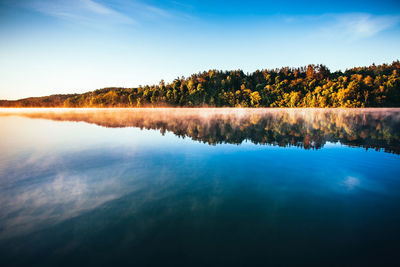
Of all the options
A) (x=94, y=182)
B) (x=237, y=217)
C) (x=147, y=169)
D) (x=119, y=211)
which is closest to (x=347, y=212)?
(x=237, y=217)

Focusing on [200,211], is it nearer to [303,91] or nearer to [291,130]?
A: [291,130]

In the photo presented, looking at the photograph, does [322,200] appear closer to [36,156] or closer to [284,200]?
[284,200]

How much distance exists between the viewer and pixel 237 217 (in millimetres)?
5820

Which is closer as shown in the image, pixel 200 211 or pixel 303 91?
pixel 200 211

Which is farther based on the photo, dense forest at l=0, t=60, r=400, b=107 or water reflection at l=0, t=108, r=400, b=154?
dense forest at l=0, t=60, r=400, b=107

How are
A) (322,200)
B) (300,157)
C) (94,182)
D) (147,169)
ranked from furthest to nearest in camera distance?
1. (300,157)
2. (147,169)
3. (94,182)
4. (322,200)

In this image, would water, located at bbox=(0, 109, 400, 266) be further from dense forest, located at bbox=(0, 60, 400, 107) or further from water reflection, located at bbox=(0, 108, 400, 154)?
dense forest, located at bbox=(0, 60, 400, 107)

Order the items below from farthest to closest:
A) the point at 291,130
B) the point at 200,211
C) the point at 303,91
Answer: the point at 303,91
the point at 291,130
the point at 200,211

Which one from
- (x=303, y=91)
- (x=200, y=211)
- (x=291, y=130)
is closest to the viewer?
(x=200, y=211)

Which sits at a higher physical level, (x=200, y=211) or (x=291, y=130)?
(x=291, y=130)

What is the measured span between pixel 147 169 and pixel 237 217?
5.91m

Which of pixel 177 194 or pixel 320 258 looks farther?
pixel 177 194

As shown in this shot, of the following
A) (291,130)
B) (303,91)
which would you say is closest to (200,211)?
(291,130)

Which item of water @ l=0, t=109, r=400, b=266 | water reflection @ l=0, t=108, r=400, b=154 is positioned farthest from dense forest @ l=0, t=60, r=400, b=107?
water @ l=0, t=109, r=400, b=266
